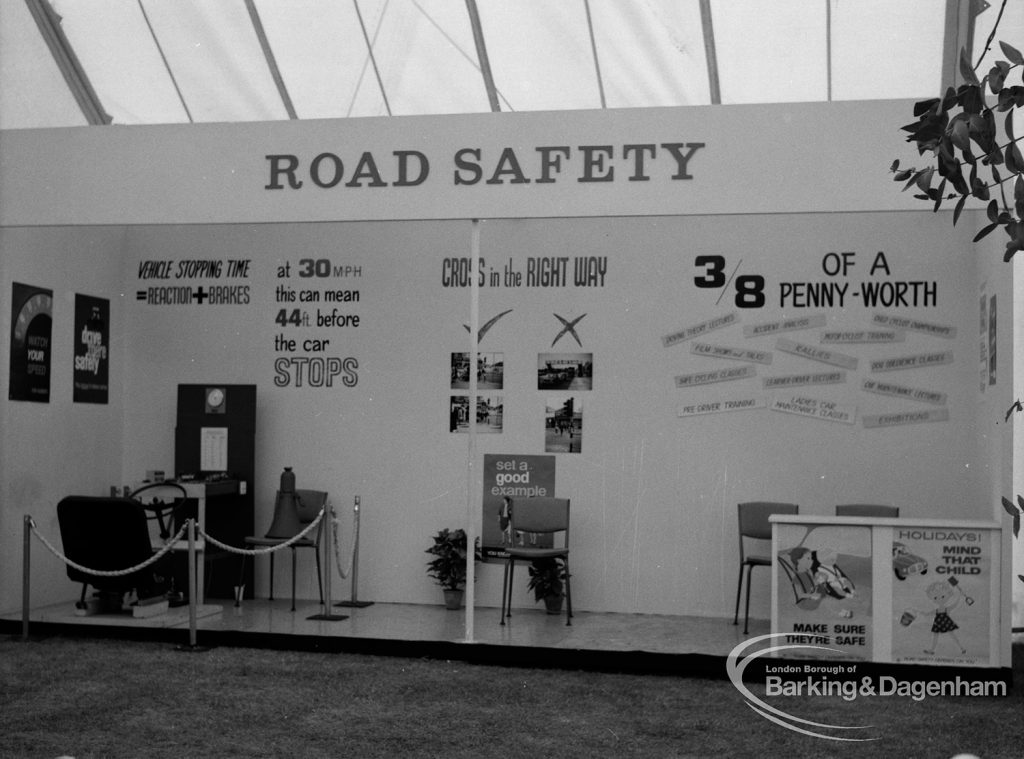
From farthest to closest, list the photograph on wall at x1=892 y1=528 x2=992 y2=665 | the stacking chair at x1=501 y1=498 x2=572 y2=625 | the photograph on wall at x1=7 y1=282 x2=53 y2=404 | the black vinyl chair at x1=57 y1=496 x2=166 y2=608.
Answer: the stacking chair at x1=501 y1=498 x2=572 y2=625 → the photograph on wall at x1=7 y1=282 x2=53 y2=404 → the black vinyl chair at x1=57 y1=496 x2=166 y2=608 → the photograph on wall at x1=892 y1=528 x2=992 y2=665

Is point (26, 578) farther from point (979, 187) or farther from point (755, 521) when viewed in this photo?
point (979, 187)

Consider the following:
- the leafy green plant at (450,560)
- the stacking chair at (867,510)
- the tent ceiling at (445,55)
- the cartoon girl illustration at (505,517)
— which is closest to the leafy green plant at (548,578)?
the cartoon girl illustration at (505,517)

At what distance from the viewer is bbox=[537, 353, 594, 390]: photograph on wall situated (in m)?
8.52

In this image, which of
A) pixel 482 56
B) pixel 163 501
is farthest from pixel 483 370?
pixel 163 501

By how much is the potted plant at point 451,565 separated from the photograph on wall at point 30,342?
2892 millimetres

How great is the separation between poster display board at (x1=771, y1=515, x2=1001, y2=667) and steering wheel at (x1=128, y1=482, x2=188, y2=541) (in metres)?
4.05

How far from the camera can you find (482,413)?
8711 mm

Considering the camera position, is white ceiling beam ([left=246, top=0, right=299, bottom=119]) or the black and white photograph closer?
the black and white photograph

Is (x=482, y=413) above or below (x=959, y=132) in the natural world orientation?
below

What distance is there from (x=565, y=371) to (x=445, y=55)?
2.55m

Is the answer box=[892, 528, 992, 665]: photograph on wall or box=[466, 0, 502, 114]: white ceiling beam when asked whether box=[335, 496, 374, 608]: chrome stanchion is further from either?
box=[892, 528, 992, 665]: photograph on wall

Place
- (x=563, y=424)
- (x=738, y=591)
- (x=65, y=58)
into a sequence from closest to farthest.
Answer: (x=738, y=591) < (x=563, y=424) < (x=65, y=58)

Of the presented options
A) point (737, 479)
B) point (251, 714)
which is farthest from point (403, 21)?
point (251, 714)

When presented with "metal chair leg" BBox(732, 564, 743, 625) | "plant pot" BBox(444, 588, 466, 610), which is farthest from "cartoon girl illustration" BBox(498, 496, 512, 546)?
"metal chair leg" BBox(732, 564, 743, 625)
